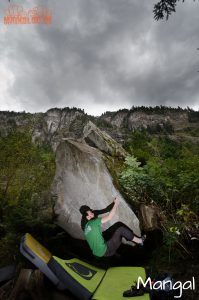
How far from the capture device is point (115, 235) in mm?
7352

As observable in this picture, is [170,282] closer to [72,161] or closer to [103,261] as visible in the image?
[103,261]

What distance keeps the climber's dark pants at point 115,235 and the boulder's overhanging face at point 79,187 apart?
116 millimetres

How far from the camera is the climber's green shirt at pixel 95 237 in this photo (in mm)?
7285

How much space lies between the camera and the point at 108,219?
746cm

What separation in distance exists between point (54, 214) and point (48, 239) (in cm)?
85

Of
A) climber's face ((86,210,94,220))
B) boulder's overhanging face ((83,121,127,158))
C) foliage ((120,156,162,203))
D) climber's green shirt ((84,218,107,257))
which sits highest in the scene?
boulder's overhanging face ((83,121,127,158))

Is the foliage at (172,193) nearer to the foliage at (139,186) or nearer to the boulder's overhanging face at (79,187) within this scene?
the foliage at (139,186)

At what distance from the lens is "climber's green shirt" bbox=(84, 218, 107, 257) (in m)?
7.29

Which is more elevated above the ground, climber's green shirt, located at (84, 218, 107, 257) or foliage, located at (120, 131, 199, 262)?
foliage, located at (120, 131, 199, 262)

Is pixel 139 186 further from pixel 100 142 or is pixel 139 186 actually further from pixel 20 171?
pixel 20 171

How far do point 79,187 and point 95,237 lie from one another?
4.71ft

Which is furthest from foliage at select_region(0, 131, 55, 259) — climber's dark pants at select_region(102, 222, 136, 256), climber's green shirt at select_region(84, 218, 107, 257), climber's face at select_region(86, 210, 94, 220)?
climber's dark pants at select_region(102, 222, 136, 256)

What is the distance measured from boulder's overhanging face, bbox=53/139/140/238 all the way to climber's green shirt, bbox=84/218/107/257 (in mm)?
220

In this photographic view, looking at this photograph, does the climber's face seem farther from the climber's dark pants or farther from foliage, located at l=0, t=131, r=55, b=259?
foliage, located at l=0, t=131, r=55, b=259
